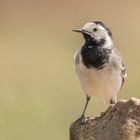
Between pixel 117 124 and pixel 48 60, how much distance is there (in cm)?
958

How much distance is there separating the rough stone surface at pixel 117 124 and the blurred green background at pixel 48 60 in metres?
4.55

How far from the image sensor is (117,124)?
798 cm

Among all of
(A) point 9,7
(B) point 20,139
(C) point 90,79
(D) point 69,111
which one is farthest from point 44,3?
(C) point 90,79

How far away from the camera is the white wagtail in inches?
410

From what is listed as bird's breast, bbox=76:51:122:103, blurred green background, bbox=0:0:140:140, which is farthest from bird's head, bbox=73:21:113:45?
blurred green background, bbox=0:0:140:140

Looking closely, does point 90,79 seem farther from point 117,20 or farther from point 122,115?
point 117,20

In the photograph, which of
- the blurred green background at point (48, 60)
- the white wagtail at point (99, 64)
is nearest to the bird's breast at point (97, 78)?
the white wagtail at point (99, 64)

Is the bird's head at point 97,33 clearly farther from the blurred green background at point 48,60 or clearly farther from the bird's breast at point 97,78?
the blurred green background at point 48,60

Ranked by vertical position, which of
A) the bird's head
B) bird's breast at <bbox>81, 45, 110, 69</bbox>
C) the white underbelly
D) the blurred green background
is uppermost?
the bird's head

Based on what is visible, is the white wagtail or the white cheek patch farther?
the white cheek patch

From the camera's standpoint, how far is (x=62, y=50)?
17844 millimetres

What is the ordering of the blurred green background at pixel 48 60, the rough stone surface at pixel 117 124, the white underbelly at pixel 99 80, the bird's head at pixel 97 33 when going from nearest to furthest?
1. the rough stone surface at pixel 117 124
2. the white underbelly at pixel 99 80
3. the bird's head at pixel 97 33
4. the blurred green background at pixel 48 60

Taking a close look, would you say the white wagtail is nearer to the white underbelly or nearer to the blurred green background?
the white underbelly

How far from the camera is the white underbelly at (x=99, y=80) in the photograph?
1038 cm
